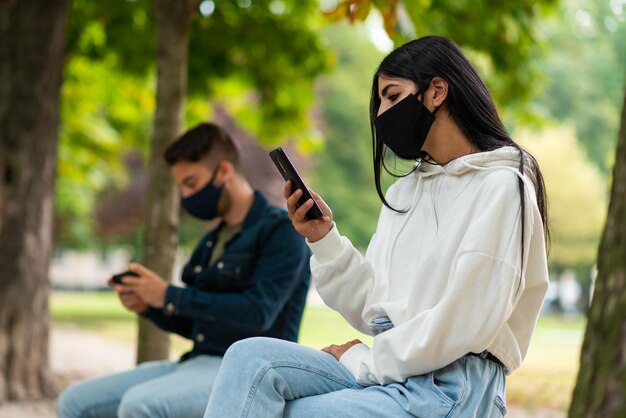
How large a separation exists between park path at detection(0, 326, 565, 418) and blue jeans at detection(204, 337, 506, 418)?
4.50m

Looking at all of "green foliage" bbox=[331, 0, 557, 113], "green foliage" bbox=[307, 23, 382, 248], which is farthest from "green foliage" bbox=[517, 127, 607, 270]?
"green foliage" bbox=[331, 0, 557, 113]

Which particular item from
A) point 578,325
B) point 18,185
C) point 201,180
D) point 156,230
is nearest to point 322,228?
point 201,180

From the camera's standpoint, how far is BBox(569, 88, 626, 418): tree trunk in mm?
1880

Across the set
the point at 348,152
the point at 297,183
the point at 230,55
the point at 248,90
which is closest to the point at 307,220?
the point at 297,183

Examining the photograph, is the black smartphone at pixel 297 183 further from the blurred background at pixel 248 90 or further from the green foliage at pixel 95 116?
the green foliage at pixel 95 116

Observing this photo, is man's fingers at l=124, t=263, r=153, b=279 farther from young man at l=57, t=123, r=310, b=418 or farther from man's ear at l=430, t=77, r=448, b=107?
man's ear at l=430, t=77, r=448, b=107

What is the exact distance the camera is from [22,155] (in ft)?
24.2

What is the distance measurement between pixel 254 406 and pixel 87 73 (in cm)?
1095

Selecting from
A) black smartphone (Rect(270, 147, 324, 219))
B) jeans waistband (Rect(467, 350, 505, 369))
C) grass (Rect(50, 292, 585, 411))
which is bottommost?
grass (Rect(50, 292, 585, 411))

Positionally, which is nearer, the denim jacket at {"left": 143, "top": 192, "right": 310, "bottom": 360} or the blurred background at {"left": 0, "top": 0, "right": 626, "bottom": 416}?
the denim jacket at {"left": 143, "top": 192, "right": 310, "bottom": 360}

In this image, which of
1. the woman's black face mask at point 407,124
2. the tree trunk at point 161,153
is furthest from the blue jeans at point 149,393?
the tree trunk at point 161,153

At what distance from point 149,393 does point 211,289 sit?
0.66m

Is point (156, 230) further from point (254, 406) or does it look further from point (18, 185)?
point (254, 406)

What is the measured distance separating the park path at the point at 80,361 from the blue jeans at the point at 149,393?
2.94m
